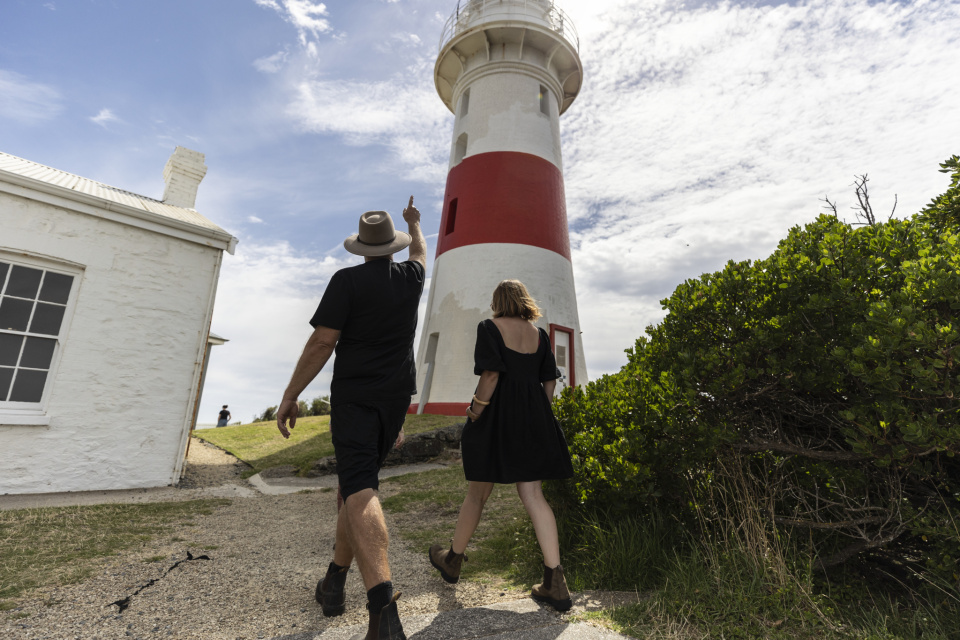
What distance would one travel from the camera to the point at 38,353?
21.0 feet

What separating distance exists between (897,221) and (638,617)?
9.16 ft

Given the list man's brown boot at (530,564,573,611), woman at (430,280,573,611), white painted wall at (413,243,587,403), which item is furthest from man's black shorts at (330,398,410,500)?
white painted wall at (413,243,587,403)

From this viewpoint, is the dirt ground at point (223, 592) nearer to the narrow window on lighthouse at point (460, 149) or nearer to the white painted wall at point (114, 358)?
the white painted wall at point (114, 358)

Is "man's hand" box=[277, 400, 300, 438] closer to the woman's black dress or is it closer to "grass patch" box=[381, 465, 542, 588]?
the woman's black dress

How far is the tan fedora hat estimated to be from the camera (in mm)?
2898

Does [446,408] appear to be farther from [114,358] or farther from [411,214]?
[411,214]

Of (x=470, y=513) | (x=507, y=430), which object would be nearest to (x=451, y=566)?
(x=470, y=513)

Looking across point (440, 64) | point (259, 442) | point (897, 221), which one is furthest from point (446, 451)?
point (440, 64)

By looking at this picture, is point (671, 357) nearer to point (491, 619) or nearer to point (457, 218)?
point (491, 619)

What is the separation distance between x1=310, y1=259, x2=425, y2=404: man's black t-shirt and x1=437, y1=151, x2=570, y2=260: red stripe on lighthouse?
9827 millimetres

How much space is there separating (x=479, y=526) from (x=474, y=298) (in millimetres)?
8009

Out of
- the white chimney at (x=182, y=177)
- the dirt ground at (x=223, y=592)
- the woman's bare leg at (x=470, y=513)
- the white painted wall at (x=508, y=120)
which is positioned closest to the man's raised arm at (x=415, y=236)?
the woman's bare leg at (x=470, y=513)

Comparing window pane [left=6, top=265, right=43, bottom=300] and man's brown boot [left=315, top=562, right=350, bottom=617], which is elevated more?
window pane [left=6, top=265, right=43, bottom=300]

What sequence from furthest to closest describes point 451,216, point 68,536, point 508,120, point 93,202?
point 451,216 → point 508,120 → point 93,202 → point 68,536
